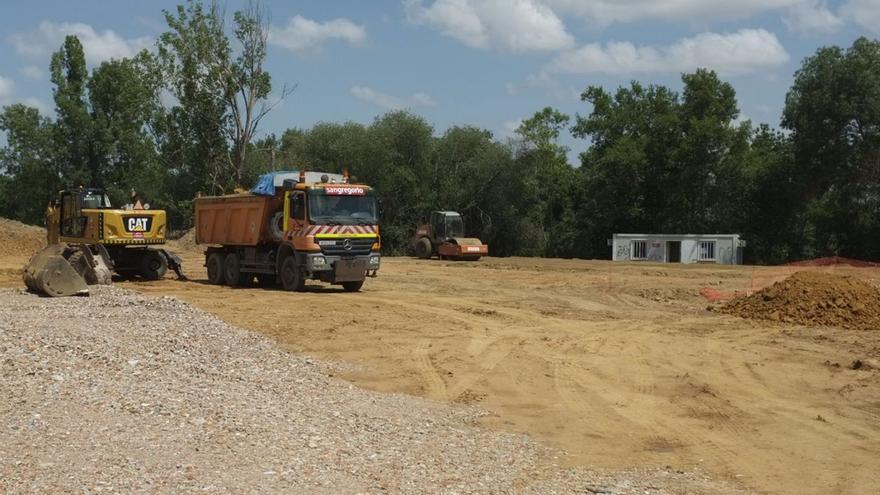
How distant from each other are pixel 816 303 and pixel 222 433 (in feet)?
48.7

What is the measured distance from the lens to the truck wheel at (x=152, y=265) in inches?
1014

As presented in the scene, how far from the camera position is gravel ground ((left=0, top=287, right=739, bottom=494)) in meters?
6.62

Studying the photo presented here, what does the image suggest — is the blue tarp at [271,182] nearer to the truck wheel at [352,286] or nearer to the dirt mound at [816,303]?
the truck wheel at [352,286]

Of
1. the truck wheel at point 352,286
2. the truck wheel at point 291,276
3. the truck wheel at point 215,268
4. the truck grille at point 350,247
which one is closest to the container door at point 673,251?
the truck wheel at point 352,286

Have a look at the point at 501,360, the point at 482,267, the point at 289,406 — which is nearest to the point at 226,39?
the point at 482,267

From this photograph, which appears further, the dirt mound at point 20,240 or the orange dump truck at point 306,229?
the dirt mound at point 20,240

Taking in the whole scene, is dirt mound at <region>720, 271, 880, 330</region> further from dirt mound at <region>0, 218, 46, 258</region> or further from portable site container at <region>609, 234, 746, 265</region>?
dirt mound at <region>0, 218, 46, 258</region>

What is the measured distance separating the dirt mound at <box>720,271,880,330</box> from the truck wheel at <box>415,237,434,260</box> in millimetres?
24757

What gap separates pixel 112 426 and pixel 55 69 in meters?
62.4

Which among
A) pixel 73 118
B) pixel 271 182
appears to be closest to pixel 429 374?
pixel 271 182

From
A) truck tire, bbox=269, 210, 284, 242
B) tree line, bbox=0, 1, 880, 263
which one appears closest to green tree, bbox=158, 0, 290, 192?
tree line, bbox=0, 1, 880, 263

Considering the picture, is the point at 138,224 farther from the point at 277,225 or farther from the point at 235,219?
the point at 277,225

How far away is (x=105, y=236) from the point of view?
24094mm

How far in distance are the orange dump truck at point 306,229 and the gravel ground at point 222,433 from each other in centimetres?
1038
